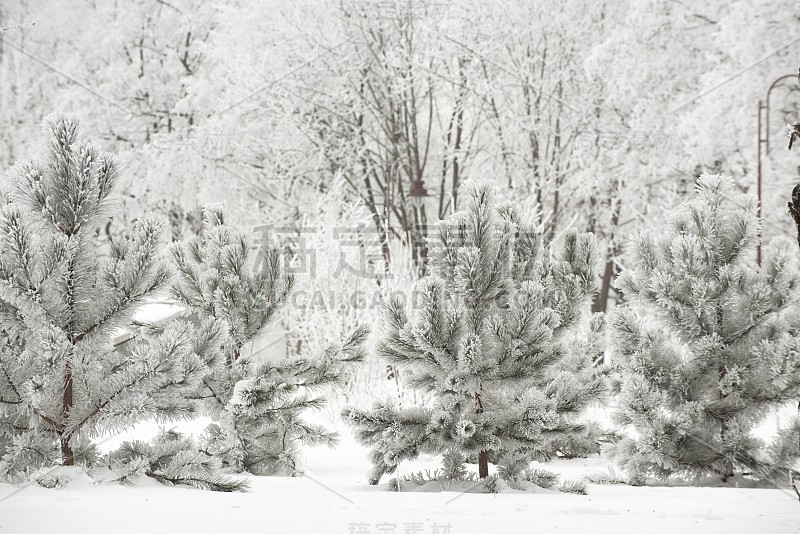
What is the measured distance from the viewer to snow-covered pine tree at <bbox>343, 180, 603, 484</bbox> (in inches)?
153

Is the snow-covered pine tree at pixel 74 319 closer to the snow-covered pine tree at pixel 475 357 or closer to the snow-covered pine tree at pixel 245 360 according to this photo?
the snow-covered pine tree at pixel 245 360

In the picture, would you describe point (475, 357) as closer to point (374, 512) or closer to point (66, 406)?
point (374, 512)

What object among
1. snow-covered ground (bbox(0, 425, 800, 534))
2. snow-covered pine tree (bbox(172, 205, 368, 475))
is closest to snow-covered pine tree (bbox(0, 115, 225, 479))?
snow-covered ground (bbox(0, 425, 800, 534))

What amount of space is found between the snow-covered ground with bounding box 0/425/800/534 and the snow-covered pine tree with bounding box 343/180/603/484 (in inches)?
16.5

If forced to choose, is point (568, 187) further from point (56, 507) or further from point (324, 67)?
point (56, 507)

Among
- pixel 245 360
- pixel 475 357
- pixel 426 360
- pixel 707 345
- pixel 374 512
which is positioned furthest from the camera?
pixel 245 360

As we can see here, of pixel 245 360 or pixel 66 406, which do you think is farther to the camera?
pixel 245 360

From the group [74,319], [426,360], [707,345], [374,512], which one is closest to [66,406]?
[74,319]

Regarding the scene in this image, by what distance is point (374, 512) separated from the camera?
9.91ft

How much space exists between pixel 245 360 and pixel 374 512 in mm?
1891

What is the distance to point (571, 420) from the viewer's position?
14.9 feet

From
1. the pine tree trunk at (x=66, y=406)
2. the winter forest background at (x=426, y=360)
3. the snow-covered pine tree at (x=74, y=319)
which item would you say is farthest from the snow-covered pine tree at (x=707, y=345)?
the pine tree trunk at (x=66, y=406)

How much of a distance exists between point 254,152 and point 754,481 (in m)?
13.0

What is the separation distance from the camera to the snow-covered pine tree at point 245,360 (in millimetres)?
4348
